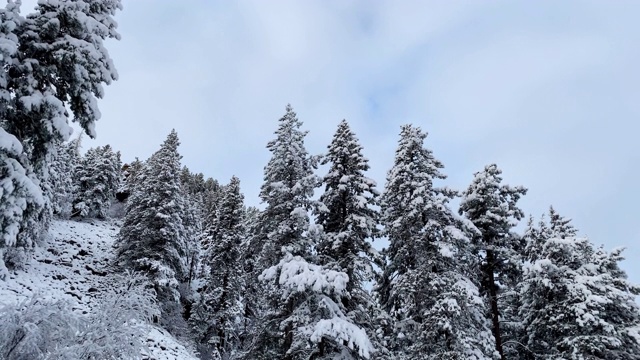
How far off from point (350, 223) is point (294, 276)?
13.7 feet

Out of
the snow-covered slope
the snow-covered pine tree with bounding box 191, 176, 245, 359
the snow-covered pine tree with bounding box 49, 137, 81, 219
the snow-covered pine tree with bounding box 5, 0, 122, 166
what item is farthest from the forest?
the snow-covered pine tree with bounding box 49, 137, 81, 219

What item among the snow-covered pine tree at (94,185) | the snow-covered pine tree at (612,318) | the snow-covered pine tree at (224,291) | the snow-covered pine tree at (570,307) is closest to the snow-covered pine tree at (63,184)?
the snow-covered pine tree at (94,185)

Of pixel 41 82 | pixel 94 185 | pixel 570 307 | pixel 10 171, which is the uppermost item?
pixel 94 185

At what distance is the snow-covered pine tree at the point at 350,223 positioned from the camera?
17781 mm

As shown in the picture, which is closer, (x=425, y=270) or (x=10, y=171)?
(x=10, y=171)

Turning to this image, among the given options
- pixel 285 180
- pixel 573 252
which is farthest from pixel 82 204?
pixel 573 252

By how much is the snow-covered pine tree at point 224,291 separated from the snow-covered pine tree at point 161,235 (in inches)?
126

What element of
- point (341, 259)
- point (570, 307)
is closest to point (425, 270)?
point (341, 259)

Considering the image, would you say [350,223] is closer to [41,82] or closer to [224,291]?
[41,82]

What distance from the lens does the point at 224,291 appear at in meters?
34.2

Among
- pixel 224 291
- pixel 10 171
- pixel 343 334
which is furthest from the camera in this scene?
pixel 224 291

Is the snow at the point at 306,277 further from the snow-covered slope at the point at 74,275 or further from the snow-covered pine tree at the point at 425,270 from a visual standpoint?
the snow-covered slope at the point at 74,275

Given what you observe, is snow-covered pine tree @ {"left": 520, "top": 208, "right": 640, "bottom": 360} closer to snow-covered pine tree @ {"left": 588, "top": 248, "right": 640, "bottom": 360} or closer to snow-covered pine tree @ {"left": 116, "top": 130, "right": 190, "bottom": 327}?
snow-covered pine tree @ {"left": 588, "top": 248, "right": 640, "bottom": 360}

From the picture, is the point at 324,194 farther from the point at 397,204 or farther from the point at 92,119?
the point at 92,119
